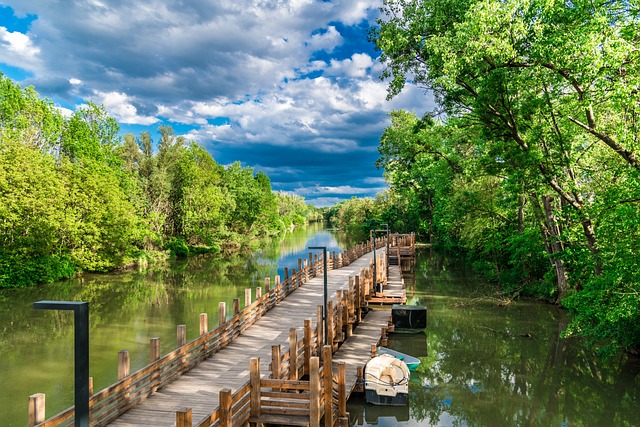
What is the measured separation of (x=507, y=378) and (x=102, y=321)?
2095cm

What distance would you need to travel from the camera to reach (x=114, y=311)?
27.0 m

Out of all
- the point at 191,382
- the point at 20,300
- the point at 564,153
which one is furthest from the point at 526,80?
the point at 20,300

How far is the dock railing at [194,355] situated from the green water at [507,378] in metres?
2.93

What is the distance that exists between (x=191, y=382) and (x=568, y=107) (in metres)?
14.8

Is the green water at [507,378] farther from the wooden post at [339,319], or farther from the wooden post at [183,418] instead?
the wooden post at [183,418]

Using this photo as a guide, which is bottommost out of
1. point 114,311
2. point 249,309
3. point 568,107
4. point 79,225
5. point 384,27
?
point 114,311

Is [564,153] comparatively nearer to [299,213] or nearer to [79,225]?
[79,225]

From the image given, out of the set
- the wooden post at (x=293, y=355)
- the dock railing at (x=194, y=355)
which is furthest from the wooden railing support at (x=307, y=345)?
the wooden post at (x=293, y=355)

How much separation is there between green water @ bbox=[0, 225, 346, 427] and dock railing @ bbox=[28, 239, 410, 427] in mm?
2175

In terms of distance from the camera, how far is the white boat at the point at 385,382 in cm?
1423

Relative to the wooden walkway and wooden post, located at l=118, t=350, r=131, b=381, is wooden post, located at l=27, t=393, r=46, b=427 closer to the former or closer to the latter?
the wooden walkway

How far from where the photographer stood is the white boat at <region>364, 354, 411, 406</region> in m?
14.2

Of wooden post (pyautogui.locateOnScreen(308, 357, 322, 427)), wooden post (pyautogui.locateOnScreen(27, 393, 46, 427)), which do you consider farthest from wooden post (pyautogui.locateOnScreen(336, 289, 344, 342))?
wooden post (pyautogui.locateOnScreen(27, 393, 46, 427))

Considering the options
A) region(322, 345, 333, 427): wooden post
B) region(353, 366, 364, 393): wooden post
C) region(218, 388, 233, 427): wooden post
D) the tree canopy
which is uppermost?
the tree canopy
